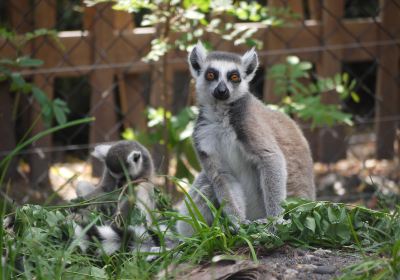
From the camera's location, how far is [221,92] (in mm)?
4824

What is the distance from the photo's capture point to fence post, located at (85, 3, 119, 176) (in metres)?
6.93

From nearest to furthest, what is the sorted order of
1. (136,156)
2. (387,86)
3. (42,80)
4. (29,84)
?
(136,156) < (29,84) < (42,80) < (387,86)

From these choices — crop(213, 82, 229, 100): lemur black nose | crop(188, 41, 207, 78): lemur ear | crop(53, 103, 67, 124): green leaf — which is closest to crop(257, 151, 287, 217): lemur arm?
crop(213, 82, 229, 100): lemur black nose

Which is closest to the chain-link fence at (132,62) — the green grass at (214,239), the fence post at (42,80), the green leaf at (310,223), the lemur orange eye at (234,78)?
the fence post at (42,80)

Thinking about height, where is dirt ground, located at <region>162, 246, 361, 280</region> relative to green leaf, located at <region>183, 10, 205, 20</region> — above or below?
below

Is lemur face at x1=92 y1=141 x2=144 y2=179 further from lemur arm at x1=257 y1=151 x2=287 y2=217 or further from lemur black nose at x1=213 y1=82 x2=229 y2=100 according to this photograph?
lemur arm at x1=257 y1=151 x2=287 y2=217

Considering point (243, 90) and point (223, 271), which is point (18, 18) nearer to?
point (243, 90)

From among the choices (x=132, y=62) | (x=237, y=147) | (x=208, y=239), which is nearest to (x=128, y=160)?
(x=237, y=147)

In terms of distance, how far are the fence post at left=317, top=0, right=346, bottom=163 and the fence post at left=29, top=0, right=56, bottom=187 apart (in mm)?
2562

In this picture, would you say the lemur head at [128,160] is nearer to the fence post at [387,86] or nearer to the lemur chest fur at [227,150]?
the lemur chest fur at [227,150]

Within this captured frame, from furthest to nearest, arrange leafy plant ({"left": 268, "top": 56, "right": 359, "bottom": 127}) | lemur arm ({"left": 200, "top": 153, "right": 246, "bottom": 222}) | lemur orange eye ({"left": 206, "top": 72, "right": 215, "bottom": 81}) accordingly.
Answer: leafy plant ({"left": 268, "top": 56, "right": 359, "bottom": 127})
lemur orange eye ({"left": 206, "top": 72, "right": 215, "bottom": 81})
lemur arm ({"left": 200, "top": 153, "right": 246, "bottom": 222})

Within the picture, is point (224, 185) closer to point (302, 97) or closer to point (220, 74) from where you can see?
point (220, 74)

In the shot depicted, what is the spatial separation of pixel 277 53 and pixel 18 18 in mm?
2462

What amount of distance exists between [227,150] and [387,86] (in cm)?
370
